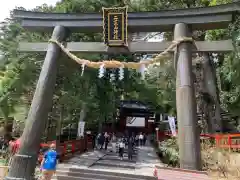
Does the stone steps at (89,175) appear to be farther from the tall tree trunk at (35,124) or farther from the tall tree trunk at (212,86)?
the tall tree trunk at (212,86)

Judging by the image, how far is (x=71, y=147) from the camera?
44.7 ft

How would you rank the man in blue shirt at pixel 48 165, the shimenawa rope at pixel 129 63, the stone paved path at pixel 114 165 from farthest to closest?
the stone paved path at pixel 114 165 → the shimenawa rope at pixel 129 63 → the man in blue shirt at pixel 48 165

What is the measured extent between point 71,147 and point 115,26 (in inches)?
302

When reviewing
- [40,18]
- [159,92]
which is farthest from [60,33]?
[159,92]

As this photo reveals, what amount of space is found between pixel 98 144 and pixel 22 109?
6530 millimetres

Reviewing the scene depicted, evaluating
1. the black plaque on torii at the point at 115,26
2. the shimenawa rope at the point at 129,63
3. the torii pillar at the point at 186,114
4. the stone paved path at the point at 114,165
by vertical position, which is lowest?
the stone paved path at the point at 114,165

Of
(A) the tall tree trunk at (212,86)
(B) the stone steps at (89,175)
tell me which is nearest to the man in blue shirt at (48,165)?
(B) the stone steps at (89,175)

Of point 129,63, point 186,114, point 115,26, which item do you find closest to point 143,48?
point 129,63

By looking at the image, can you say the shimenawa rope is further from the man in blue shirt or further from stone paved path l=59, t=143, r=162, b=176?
stone paved path l=59, t=143, r=162, b=176

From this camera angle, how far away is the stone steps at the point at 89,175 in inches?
348

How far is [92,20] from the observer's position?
979cm

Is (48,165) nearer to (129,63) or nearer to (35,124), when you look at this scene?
(35,124)

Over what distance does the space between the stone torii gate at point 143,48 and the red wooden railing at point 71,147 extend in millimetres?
3584

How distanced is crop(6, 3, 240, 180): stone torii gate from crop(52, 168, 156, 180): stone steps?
5.16ft
